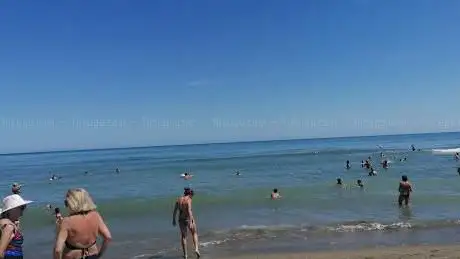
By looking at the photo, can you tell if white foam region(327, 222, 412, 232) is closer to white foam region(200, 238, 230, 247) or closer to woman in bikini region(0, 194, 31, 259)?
white foam region(200, 238, 230, 247)

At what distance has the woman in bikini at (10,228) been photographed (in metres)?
4.56

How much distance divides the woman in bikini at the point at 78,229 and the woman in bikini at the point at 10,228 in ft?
2.16

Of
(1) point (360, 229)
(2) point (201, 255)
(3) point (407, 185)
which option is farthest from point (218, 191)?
(2) point (201, 255)

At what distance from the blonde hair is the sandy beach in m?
6.97

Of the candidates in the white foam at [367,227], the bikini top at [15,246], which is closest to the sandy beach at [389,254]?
the white foam at [367,227]

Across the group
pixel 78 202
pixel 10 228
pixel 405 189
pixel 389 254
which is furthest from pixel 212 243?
pixel 78 202

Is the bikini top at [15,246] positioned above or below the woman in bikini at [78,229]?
below

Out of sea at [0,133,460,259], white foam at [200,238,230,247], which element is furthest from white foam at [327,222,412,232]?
white foam at [200,238,230,247]

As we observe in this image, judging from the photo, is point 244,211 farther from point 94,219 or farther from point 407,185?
point 94,219

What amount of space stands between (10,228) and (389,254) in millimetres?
8147

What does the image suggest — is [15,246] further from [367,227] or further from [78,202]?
[367,227]

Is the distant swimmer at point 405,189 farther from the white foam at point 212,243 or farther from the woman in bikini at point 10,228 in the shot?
the woman in bikini at point 10,228

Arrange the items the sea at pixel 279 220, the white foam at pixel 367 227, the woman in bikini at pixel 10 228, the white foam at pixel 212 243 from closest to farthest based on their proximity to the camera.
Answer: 1. the woman in bikini at pixel 10 228
2. the sea at pixel 279 220
3. the white foam at pixel 212 243
4. the white foam at pixel 367 227

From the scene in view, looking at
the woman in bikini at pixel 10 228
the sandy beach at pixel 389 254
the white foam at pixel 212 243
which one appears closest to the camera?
the woman in bikini at pixel 10 228
